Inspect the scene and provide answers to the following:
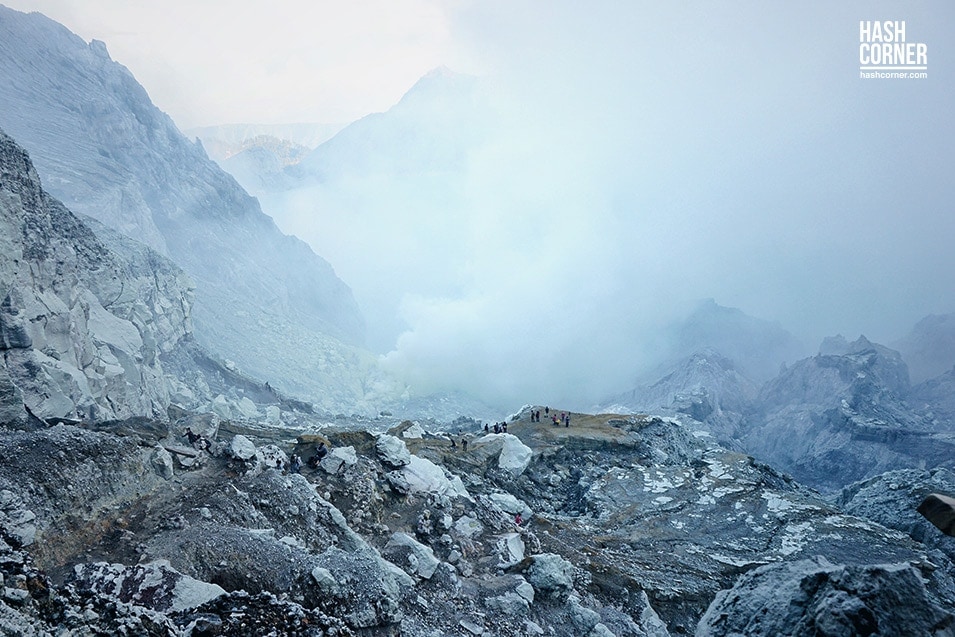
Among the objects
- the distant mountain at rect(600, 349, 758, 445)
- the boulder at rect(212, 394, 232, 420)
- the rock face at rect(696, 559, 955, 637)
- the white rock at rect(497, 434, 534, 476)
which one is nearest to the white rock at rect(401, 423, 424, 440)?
the white rock at rect(497, 434, 534, 476)

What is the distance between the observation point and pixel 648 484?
121ft

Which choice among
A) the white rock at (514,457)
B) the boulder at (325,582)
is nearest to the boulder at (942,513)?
the boulder at (325,582)

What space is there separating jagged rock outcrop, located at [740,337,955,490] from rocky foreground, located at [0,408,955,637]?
7271 centimetres

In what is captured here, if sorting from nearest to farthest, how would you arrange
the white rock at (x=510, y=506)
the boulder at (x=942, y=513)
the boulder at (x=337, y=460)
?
the boulder at (x=942, y=513)
the boulder at (x=337, y=460)
the white rock at (x=510, y=506)

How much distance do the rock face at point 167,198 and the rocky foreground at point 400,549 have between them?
272 feet

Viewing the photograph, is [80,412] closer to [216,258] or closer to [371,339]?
[216,258]

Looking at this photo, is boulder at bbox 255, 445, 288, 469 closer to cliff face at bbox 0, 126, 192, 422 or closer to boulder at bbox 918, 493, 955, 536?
cliff face at bbox 0, 126, 192, 422

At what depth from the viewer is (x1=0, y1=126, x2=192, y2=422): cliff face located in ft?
108

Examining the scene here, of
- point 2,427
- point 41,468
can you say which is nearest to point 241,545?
point 41,468

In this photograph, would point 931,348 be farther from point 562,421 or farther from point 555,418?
point 555,418

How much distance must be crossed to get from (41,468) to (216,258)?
123116 millimetres

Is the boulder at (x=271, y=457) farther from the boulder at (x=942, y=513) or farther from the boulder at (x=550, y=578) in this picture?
the boulder at (x=942, y=513)

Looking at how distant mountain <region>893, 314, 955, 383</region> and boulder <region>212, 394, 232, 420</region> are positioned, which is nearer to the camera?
boulder <region>212, 394, 232, 420</region>

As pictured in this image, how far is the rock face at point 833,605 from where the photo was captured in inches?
272
